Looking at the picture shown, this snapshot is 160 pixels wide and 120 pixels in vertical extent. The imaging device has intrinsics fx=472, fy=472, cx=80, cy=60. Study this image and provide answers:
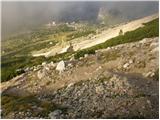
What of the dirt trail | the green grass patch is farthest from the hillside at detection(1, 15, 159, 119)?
the dirt trail

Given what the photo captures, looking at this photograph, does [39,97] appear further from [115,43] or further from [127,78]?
[115,43]

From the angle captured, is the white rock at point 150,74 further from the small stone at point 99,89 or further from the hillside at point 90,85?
the small stone at point 99,89

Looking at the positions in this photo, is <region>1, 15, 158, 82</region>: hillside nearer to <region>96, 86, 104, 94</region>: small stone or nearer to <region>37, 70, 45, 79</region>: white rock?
<region>37, 70, 45, 79</region>: white rock

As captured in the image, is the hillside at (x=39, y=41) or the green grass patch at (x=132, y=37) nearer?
the hillside at (x=39, y=41)

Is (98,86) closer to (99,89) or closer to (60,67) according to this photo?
(99,89)

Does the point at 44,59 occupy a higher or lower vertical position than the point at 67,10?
lower

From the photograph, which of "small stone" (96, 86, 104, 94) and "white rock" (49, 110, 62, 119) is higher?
"small stone" (96, 86, 104, 94)

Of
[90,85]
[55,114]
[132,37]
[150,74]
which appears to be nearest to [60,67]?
[90,85]

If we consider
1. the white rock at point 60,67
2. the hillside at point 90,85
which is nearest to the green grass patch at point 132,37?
the hillside at point 90,85

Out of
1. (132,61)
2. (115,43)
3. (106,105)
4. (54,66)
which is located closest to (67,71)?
(54,66)
